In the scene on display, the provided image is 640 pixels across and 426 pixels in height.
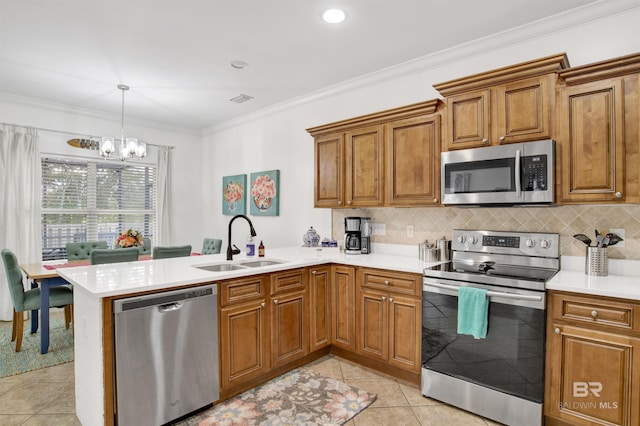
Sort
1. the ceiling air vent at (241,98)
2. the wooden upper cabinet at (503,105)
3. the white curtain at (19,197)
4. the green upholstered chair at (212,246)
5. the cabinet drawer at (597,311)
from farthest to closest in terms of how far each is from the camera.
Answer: the green upholstered chair at (212,246), the ceiling air vent at (241,98), the white curtain at (19,197), the wooden upper cabinet at (503,105), the cabinet drawer at (597,311)

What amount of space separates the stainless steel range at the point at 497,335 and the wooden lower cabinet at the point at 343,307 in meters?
0.68

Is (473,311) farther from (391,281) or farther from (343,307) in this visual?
(343,307)

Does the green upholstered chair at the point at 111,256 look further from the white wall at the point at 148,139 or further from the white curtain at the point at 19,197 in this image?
the white wall at the point at 148,139

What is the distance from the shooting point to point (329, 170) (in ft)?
12.1

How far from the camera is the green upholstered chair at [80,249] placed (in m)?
4.29

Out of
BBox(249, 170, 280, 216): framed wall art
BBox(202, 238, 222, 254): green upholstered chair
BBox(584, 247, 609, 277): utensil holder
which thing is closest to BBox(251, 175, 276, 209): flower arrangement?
BBox(249, 170, 280, 216): framed wall art

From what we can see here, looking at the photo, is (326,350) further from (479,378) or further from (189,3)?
(189,3)

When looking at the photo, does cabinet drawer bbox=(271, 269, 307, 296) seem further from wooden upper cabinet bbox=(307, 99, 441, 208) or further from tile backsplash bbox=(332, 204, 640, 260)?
tile backsplash bbox=(332, 204, 640, 260)

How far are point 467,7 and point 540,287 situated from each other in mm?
2002

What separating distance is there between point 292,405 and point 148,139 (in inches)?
190

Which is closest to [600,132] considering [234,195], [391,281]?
[391,281]

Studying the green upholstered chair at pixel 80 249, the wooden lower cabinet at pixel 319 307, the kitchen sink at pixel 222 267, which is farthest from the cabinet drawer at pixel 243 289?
the green upholstered chair at pixel 80 249

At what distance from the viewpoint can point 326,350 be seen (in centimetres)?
328

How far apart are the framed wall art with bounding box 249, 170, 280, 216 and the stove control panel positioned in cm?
254
